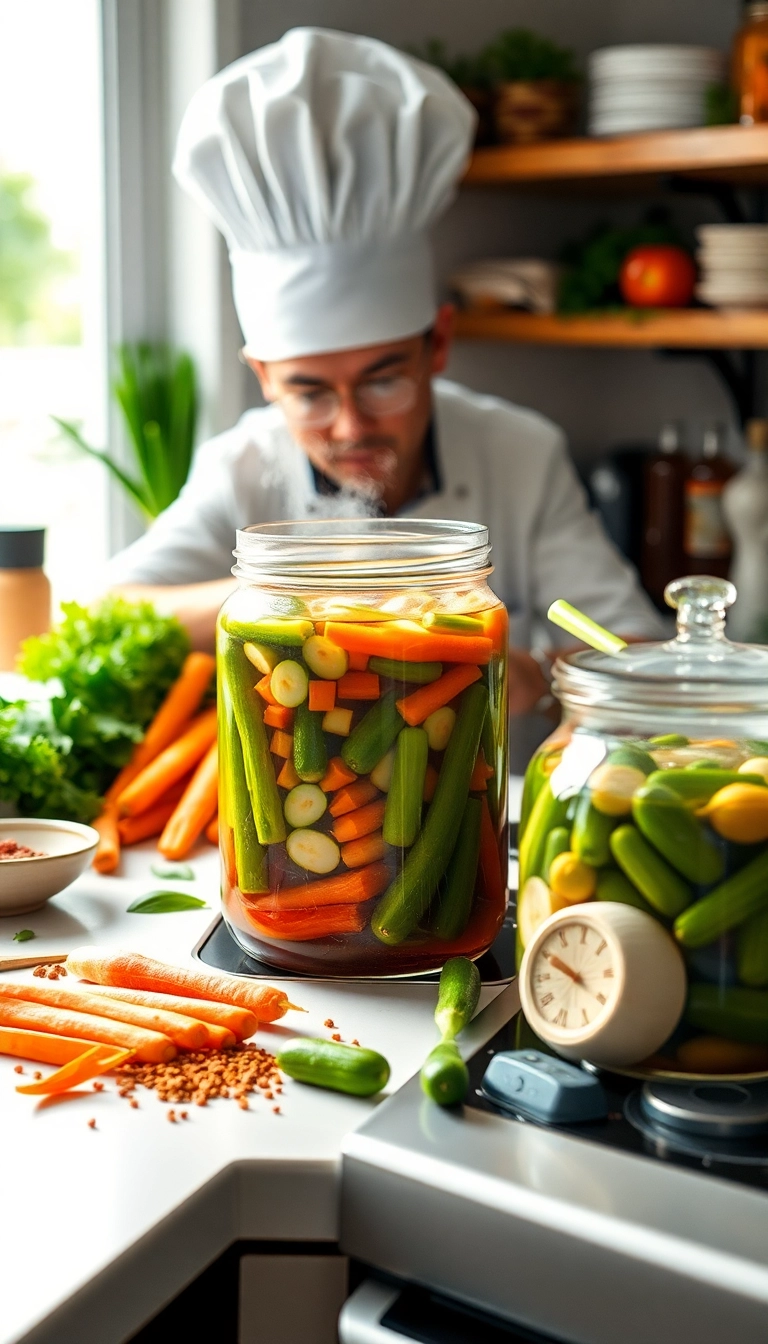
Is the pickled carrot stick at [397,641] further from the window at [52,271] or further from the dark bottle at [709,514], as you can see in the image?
the dark bottle at [709,514]

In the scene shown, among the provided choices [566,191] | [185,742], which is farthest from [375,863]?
[566,191]

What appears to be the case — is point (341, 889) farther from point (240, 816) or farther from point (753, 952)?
point (753, 952)

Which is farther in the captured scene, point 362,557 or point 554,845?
point 362,557

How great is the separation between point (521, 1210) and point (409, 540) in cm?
41

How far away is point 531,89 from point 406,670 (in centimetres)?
200

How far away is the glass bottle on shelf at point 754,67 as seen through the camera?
7.12 feet

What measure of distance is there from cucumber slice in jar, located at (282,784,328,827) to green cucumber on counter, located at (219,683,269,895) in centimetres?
3

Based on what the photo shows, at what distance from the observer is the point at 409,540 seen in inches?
31.9

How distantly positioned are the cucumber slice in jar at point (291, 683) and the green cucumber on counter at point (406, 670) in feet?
0.12

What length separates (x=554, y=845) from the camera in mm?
620

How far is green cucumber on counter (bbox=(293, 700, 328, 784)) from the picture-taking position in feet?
2.33

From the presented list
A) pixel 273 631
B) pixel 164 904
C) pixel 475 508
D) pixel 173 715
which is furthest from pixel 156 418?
pixel 273 631

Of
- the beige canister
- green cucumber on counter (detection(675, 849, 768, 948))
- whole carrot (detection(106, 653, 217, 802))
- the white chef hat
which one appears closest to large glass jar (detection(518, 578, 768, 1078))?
green cucumber on counter (detection(675, 849, 768, 948))

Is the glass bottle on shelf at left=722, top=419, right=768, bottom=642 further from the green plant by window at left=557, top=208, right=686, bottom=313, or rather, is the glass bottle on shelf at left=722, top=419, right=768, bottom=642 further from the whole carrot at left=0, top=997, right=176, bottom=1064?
the whole carrot at left=0, top=997, right=176, bottom=1064
